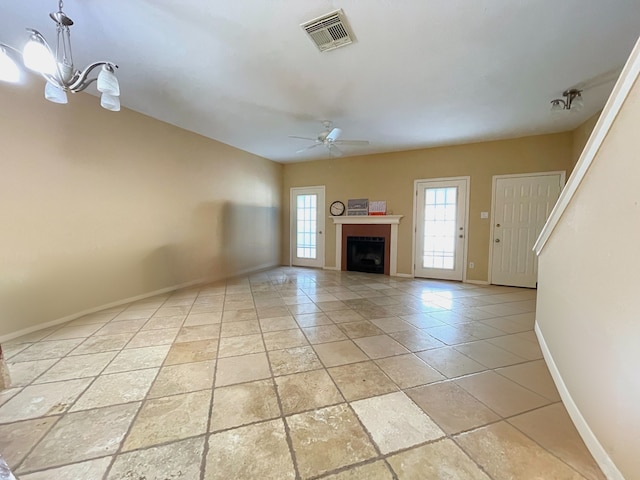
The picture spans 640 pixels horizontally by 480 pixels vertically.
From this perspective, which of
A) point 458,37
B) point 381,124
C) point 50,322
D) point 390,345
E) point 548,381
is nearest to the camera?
point 548,381

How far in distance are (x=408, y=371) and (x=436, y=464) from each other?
757 mm

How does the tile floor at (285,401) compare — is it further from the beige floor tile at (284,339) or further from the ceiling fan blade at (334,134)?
the ceiling fan blade at (334,134)

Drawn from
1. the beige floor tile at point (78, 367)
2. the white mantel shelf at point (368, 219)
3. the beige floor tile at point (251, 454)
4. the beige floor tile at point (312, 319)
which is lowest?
the beige floor tile at point (251, 454)

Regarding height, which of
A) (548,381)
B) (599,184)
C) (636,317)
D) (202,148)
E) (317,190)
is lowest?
(548,381)

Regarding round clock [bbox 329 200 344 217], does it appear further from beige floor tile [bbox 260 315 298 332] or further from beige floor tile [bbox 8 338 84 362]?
beige floor tile [bbox 8 338 84 362]

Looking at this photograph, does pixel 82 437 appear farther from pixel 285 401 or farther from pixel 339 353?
pixel 339 353

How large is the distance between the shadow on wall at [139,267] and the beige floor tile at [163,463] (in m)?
2.30

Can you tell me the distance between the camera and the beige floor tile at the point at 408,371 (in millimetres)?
1786

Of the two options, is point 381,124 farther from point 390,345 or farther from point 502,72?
point 390,345

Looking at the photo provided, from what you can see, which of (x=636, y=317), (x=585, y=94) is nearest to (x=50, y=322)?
(x=636, y=317)

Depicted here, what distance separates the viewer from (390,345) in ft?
7.57

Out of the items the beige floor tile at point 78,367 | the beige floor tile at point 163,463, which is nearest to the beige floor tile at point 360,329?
the beige floor tile at point 163,463

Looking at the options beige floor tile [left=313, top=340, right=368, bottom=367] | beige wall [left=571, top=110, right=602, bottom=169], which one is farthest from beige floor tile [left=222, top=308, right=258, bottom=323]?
beige wall [left=571, top=110, right=602, bottom=169]

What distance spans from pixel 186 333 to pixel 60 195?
196 centimetres
